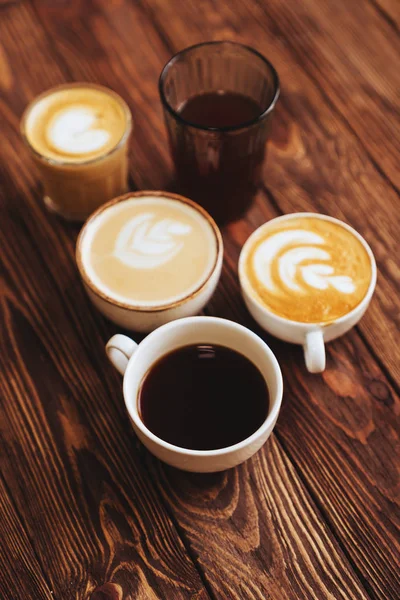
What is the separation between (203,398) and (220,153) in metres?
0.37

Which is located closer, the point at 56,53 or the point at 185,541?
the point at 185,541

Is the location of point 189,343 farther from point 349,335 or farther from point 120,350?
point 349,335

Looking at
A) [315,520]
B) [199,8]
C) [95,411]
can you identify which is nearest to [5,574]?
[95,411]

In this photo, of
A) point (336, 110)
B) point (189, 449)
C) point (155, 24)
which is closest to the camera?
point (189, 449)

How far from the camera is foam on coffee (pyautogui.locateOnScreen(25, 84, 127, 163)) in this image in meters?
1.06

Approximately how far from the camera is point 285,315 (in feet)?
2.99

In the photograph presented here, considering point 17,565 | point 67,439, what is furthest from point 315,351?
point 17,565

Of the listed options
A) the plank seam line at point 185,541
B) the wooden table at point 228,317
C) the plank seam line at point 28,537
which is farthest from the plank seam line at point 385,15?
the plank seam line at point 28,537

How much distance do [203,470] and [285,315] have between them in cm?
25

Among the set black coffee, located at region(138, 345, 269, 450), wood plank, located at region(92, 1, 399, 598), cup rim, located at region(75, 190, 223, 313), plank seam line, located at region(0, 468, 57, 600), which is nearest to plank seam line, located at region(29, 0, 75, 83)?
wood plank, located at region(92, 1, 399, 598)

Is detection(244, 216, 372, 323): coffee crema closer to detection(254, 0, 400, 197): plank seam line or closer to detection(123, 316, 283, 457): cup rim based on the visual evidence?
detection(123, 316, 283, 457): cup rim

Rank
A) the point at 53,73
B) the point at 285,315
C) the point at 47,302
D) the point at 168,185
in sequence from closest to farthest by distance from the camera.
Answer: the point at 285,315
the point at 47,302
the point at 168,185
the point at 53,73

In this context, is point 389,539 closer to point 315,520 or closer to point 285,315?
point 315,520

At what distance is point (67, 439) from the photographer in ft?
2.94
